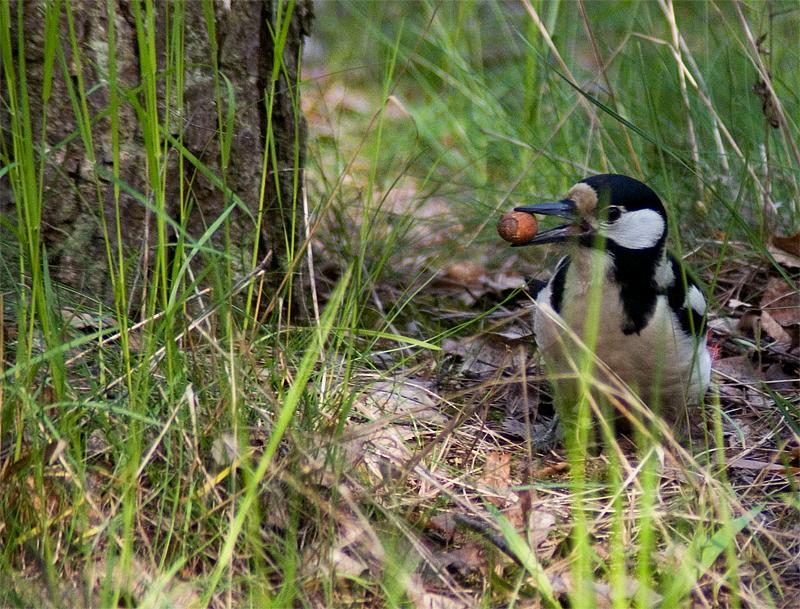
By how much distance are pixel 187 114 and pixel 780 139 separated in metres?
2.35

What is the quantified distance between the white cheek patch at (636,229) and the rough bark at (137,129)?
96cm

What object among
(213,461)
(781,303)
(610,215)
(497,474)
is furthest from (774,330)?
(213,461)

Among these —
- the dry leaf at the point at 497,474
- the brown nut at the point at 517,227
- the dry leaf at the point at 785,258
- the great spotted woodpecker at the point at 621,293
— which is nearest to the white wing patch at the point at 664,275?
the great spotted woodpecker at the point at 621,293

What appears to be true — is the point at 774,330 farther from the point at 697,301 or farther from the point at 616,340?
the point at 616,340

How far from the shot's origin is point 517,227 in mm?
3150

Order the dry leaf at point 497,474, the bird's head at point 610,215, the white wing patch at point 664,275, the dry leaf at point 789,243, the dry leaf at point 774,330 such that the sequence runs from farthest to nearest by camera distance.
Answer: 1. the dry leaf at point 789,243
2. the dry leaf at point 774,330
3. the white wing patch at point 664,275
4. the bird's head at point 610,215
5. the dry leaf at point 497,474

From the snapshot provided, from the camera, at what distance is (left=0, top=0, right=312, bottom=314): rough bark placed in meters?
3.04

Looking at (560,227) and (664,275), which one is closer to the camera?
(560,227)

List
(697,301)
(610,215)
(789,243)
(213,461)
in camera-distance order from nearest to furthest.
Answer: (213,461), (610,215), (697,301), (789,243)

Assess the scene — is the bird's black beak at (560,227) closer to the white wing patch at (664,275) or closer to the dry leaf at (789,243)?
the white wing patch at (664,275)

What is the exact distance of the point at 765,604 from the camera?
230cm

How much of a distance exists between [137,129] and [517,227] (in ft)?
3.70

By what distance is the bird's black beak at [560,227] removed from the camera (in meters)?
3.09

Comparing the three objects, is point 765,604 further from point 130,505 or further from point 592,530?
point 130,505
